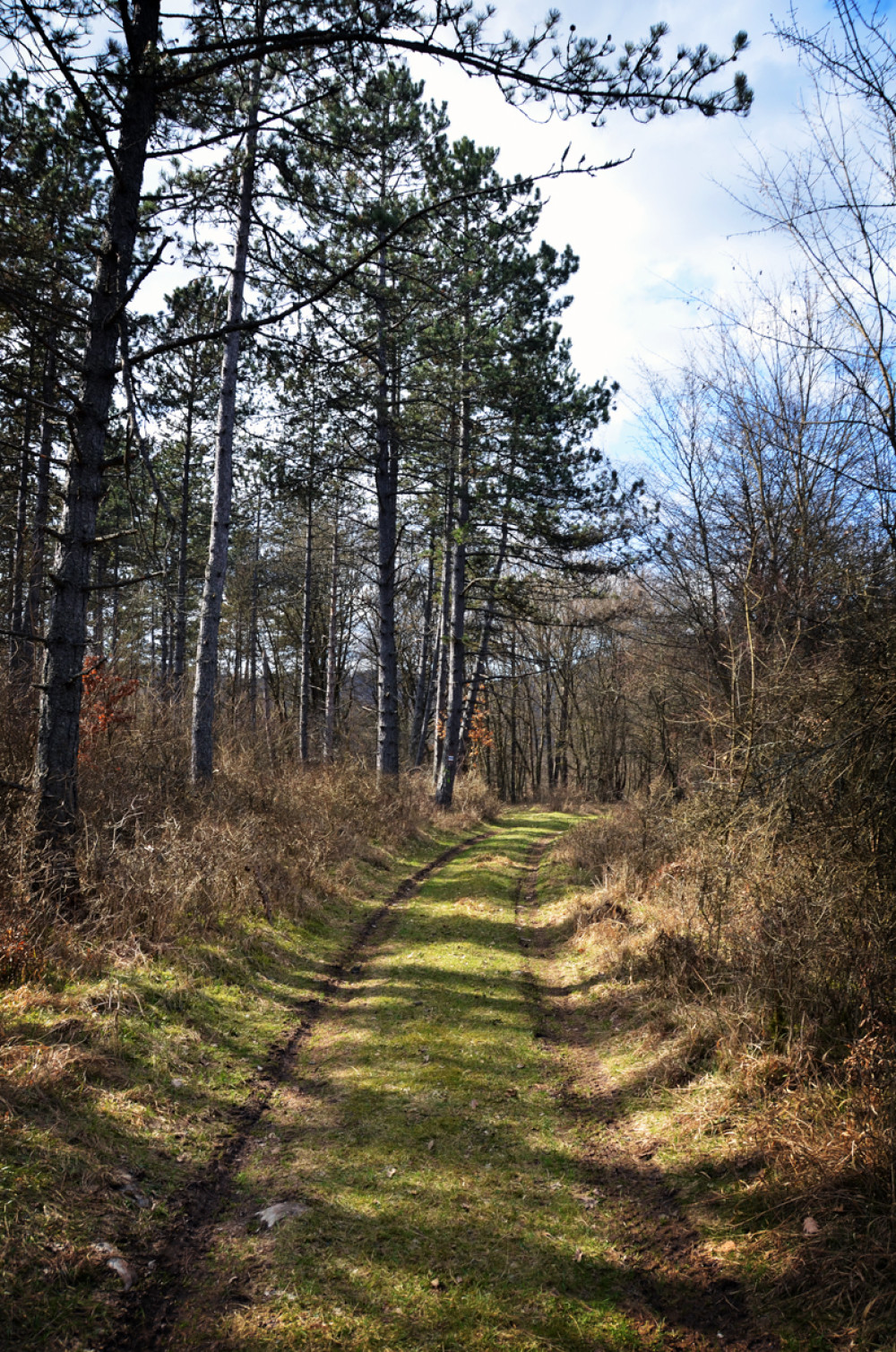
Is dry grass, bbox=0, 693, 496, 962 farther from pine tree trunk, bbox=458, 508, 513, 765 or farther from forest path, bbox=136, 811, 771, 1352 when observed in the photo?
pine tree trunk, bbox=458, 508, 513, 765

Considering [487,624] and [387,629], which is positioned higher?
[487,624]

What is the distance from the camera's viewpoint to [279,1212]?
140 inches

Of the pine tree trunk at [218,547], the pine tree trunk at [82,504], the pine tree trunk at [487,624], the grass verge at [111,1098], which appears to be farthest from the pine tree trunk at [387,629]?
the pine tree trunk at [82,504]

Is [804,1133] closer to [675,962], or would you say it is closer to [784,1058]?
[784,1058]

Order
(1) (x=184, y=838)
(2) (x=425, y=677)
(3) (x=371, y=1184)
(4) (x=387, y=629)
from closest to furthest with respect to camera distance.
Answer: (3) (x=371, y=1184), (1) (x=184, y=838), (4) (x=387, y=629), (2) (x=425, y=677)

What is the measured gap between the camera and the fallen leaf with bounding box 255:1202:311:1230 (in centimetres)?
349

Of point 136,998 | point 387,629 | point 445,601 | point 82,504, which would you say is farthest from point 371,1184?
point 445,601

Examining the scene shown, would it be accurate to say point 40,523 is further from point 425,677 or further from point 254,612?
point 425,677

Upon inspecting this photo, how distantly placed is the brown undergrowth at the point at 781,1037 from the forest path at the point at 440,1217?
1.32 feet

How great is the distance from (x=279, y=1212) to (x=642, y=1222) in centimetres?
185

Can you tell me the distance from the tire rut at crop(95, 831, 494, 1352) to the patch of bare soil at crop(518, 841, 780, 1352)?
192 centimetres

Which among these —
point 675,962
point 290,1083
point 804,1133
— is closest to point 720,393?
point 675,962

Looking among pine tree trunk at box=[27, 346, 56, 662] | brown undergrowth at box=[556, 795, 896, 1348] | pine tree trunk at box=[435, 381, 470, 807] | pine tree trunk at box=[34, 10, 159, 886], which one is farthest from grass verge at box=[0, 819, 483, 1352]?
pine tree trunk at box=[435, 381, 470, 807]

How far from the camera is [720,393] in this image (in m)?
9.82
